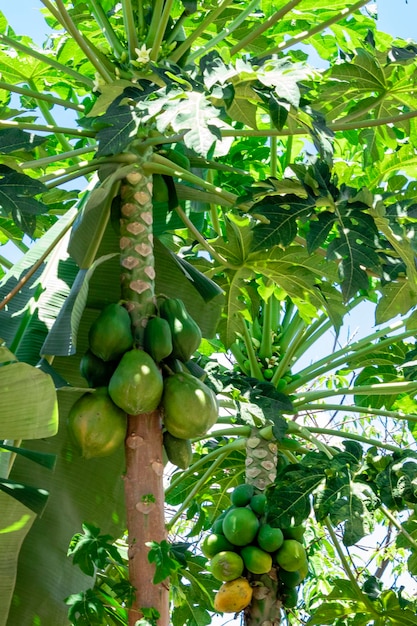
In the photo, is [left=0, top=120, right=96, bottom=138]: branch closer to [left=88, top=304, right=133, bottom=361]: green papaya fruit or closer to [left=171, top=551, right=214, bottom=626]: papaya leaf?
[left=88, top=304, right=133, bottom=361]: green papaya fruit

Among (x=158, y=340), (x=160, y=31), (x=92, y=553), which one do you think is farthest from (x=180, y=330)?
(x=160, y=31)

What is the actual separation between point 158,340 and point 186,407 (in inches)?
8.7

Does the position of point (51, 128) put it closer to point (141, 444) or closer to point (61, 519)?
point (141, 444)

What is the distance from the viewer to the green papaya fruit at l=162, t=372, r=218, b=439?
96.2 inches

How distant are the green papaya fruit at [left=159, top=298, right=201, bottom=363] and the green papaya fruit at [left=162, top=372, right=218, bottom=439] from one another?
0.55ft

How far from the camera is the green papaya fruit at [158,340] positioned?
255 centimetres

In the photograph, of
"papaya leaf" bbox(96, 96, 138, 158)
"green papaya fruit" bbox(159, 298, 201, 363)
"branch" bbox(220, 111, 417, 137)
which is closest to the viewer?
"papaya leaf" bbox(96, 96, 138, 158)

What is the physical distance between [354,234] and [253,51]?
1570 millimetres

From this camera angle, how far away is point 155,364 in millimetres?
2547

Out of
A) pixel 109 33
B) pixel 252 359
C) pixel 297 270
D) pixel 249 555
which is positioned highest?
pixel 109 33

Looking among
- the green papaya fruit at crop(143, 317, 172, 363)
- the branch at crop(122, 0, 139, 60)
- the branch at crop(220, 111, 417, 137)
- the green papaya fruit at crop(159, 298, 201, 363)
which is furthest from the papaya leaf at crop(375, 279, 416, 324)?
the branch at crop(122, 0, 139, 60)

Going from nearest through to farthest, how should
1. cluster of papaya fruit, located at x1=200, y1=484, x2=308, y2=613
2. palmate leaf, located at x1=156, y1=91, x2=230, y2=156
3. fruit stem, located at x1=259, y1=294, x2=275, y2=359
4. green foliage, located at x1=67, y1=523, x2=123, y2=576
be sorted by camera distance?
palmate leaf, located at x1=156, y1=91, x2=230, y2=156, green foliage, located at x1=67, y1=523, x2=123, y2=576, cluster of papaya fruit, located at x1=200, y1=484, x2=308, y2=613, fruit stem, located at x1=259, y1=294, x2=275, y2=359

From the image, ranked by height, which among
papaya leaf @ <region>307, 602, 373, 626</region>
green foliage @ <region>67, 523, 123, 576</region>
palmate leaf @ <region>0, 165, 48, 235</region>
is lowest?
papaya leaf @ <region>307, 602, 373, 626</region>

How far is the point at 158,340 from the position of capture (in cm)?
255
